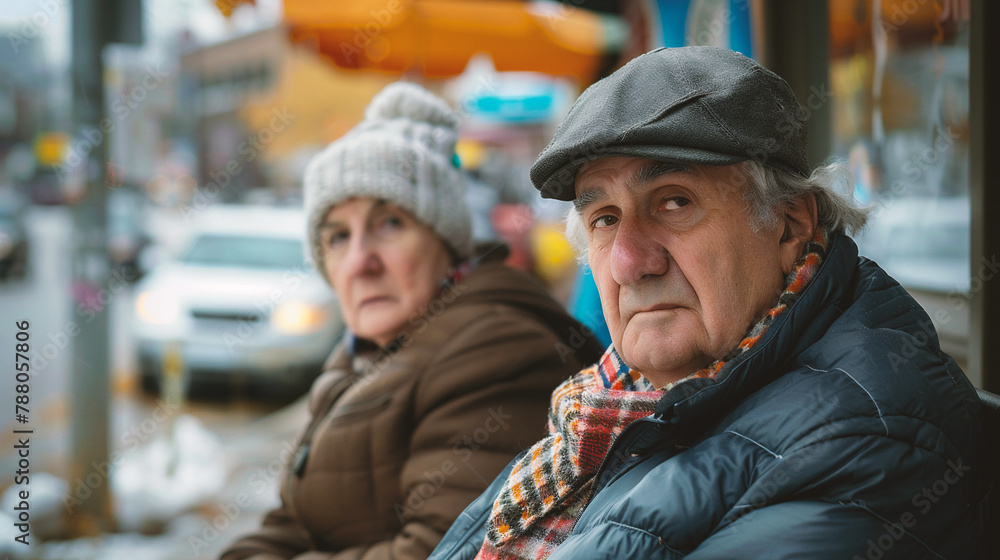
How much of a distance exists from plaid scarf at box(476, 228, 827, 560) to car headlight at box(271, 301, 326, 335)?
232 inches

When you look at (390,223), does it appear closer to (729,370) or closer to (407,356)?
(407,356)

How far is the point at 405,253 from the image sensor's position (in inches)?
95.5

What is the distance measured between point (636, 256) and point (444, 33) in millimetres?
4636

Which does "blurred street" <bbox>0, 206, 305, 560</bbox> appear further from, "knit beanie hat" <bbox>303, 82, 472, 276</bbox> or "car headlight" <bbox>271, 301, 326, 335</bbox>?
"knit beanie hat" <bbox>303, 82, 472, 276</bbox>

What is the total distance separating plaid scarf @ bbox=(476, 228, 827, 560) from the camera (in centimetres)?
135

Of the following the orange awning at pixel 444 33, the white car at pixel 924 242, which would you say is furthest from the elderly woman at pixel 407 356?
the orange awning at pixel 444 33

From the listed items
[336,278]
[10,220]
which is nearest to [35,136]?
[10,220]

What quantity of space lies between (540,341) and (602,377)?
1.72ft

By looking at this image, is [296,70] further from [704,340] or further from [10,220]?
[704,340]

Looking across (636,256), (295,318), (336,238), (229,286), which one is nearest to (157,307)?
(229,286)

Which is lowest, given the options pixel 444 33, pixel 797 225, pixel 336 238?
pixel 336 238

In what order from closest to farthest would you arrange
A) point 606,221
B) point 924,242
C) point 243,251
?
point 606,221 < point 924,242 < point 243,251

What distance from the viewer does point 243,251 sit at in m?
7.61

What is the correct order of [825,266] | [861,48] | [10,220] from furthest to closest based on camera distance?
[10,220], [861,48], [825,266]
